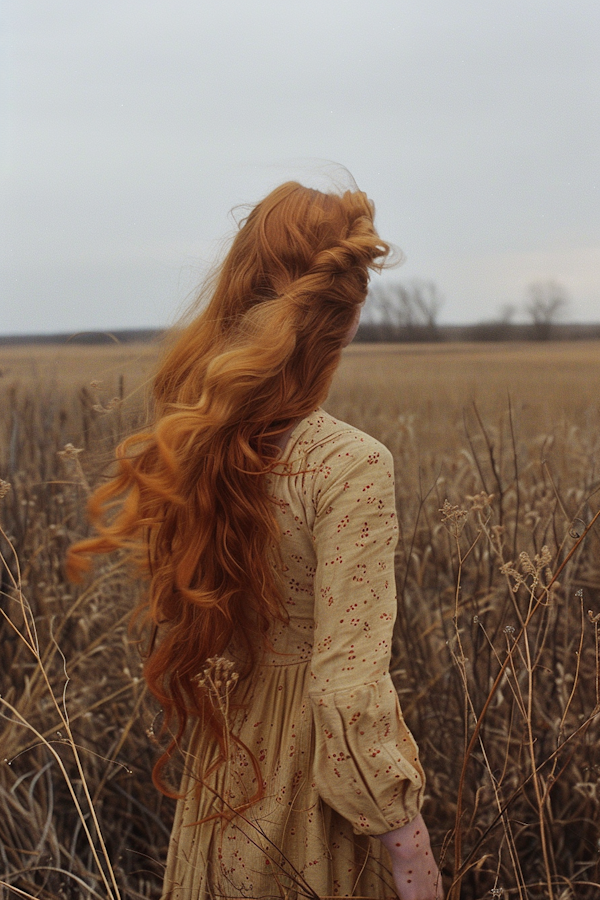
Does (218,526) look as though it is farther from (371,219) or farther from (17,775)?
(17,775)

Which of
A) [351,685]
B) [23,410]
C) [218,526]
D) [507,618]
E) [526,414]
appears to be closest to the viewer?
[351,685]

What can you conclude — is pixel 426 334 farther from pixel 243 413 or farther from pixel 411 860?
pixel 411 860

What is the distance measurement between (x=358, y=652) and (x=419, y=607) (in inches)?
31.8

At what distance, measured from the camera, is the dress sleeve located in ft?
2.56

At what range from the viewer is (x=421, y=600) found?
152 cm

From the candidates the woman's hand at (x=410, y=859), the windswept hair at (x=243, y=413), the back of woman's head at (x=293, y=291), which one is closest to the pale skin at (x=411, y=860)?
the woman's hand at (x=410, y=859)

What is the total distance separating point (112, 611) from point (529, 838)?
1.00m

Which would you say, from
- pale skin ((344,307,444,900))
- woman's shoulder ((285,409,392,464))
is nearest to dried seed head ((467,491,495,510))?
woman's shoulder ((285,409,392,464))

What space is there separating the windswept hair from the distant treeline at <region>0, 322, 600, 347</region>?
67 cm

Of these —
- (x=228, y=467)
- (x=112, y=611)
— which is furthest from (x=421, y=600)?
(x=228, y=467)

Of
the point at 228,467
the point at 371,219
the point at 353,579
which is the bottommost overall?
the point at 353,579

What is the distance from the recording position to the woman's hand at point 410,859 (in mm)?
802

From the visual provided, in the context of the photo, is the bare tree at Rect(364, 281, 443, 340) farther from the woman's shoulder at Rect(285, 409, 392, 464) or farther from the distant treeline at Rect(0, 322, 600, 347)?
the woman's shoulder at Rect(285, 409, 392, 464)

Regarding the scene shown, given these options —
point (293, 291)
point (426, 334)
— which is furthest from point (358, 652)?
→ point (426, 334)
